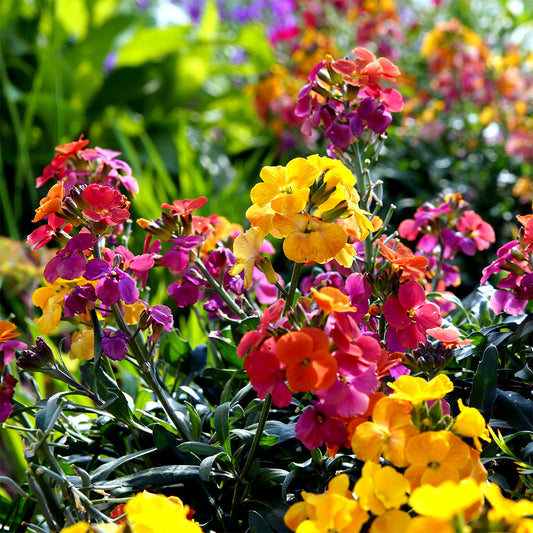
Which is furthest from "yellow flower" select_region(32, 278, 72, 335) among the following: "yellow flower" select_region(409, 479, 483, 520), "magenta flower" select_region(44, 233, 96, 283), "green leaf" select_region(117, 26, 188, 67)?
"green leaf" select_region(117, 26, 188, 67)

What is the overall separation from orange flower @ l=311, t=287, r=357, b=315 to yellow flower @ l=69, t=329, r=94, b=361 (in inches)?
14.7

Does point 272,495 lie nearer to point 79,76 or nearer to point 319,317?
point 319,317

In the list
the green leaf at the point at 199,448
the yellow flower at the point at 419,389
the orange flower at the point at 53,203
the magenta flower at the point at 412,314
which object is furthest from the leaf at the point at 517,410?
the orange flower at the point at 53,203

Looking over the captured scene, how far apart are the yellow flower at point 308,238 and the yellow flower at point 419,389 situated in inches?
6.0

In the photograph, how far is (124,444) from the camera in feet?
3.05

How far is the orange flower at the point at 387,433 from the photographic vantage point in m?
0.59

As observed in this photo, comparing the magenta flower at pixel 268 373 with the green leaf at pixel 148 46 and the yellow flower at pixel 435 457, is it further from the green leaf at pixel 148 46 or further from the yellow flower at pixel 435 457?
the green leaf at pixel 148 46

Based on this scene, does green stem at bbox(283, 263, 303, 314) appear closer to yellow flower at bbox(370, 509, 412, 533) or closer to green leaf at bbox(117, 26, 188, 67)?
yellow flower at bbox(370, 509, 412, 533)

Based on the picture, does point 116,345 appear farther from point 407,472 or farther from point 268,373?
point 407,472

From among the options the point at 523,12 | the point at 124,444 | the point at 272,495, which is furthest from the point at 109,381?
the point at 523,12

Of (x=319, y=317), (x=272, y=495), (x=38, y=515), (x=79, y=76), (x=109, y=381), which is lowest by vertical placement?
(x=38, y=515)

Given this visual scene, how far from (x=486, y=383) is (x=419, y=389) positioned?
240mm

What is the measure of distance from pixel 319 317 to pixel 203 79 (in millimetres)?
3828

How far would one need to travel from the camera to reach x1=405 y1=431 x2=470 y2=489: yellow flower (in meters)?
0.56
